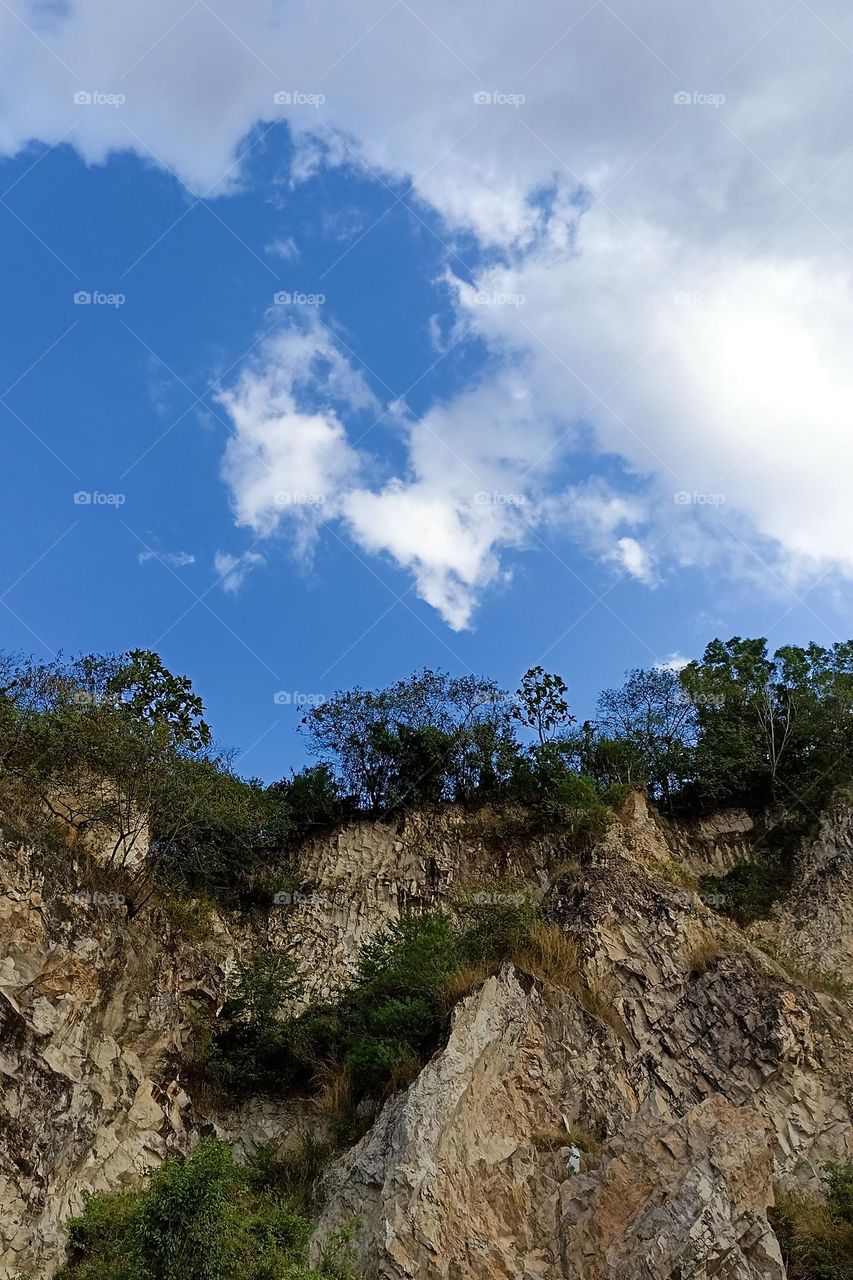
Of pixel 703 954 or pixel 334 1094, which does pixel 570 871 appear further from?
pixel 334 1094

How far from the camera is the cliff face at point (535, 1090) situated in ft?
43.4

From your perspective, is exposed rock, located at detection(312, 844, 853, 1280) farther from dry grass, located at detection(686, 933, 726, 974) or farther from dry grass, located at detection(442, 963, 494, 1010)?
dry grass, located at detection(442, 963, 494, 1010)

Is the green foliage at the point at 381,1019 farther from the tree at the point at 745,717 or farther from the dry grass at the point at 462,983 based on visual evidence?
the tree at the point at 745,717

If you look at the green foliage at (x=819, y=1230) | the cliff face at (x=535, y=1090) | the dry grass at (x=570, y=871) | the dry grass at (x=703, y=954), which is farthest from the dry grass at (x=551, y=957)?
the green foliage at (x=819, y=1230)

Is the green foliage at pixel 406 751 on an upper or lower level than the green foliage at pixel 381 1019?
upper

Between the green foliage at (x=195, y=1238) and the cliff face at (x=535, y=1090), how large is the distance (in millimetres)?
615

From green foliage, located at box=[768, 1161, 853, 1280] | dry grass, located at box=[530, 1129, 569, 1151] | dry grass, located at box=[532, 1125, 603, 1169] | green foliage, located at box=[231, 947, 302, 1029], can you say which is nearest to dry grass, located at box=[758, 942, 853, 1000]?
green foliage, located at box=[768, 1161, 853, 1280]

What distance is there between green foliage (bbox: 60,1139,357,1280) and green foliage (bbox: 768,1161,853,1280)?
23.6 ft

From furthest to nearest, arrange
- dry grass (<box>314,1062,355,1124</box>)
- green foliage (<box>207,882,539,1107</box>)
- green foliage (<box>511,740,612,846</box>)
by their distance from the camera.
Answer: green foliage (<box>511,740,612,846</box>), dry grass (<box>314,1062,355,1124</box>), green foliage (<box>207,882,539,1107</box>)

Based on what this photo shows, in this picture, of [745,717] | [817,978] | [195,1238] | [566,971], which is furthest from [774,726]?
[195,1238]

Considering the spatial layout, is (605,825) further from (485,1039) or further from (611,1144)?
(611,1144)

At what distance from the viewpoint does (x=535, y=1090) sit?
16453 mm

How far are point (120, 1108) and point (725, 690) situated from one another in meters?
22.5

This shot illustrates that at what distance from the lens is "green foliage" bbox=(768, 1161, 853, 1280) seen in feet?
43.9
